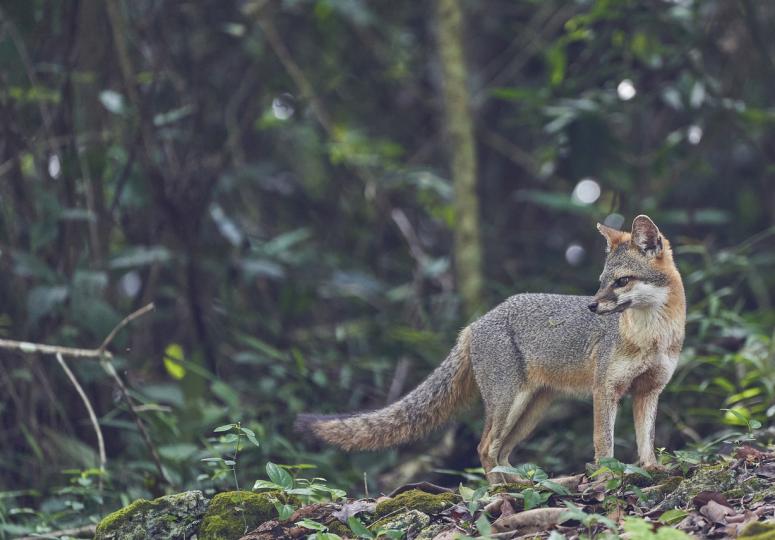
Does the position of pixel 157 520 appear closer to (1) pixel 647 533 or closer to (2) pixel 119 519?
(2) pixel 119 519

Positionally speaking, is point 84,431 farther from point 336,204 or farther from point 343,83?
point 343,83

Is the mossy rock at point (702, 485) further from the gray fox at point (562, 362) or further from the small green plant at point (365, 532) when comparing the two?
the small green plant at point (365, 532)

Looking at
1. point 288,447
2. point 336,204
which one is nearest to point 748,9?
point 336,204

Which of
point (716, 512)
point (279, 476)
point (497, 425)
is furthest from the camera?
point (497, 425)

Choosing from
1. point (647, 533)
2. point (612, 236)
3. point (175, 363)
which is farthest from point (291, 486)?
point (175, 363)

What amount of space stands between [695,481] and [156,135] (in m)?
6.79

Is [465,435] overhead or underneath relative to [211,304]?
underneath

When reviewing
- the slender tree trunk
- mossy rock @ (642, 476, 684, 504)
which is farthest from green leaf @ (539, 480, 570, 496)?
the slender tree trunk

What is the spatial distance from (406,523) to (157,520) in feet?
4.76

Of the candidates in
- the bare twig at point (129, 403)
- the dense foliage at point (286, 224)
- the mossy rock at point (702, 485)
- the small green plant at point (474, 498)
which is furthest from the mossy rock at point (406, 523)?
the bare twig at point (129, 403)

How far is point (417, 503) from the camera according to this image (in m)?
5.99

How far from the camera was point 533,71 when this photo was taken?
1524cm

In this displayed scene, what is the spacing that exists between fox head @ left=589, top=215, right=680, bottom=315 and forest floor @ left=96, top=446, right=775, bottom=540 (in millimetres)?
1025

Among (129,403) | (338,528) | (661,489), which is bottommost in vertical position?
(338,528)
